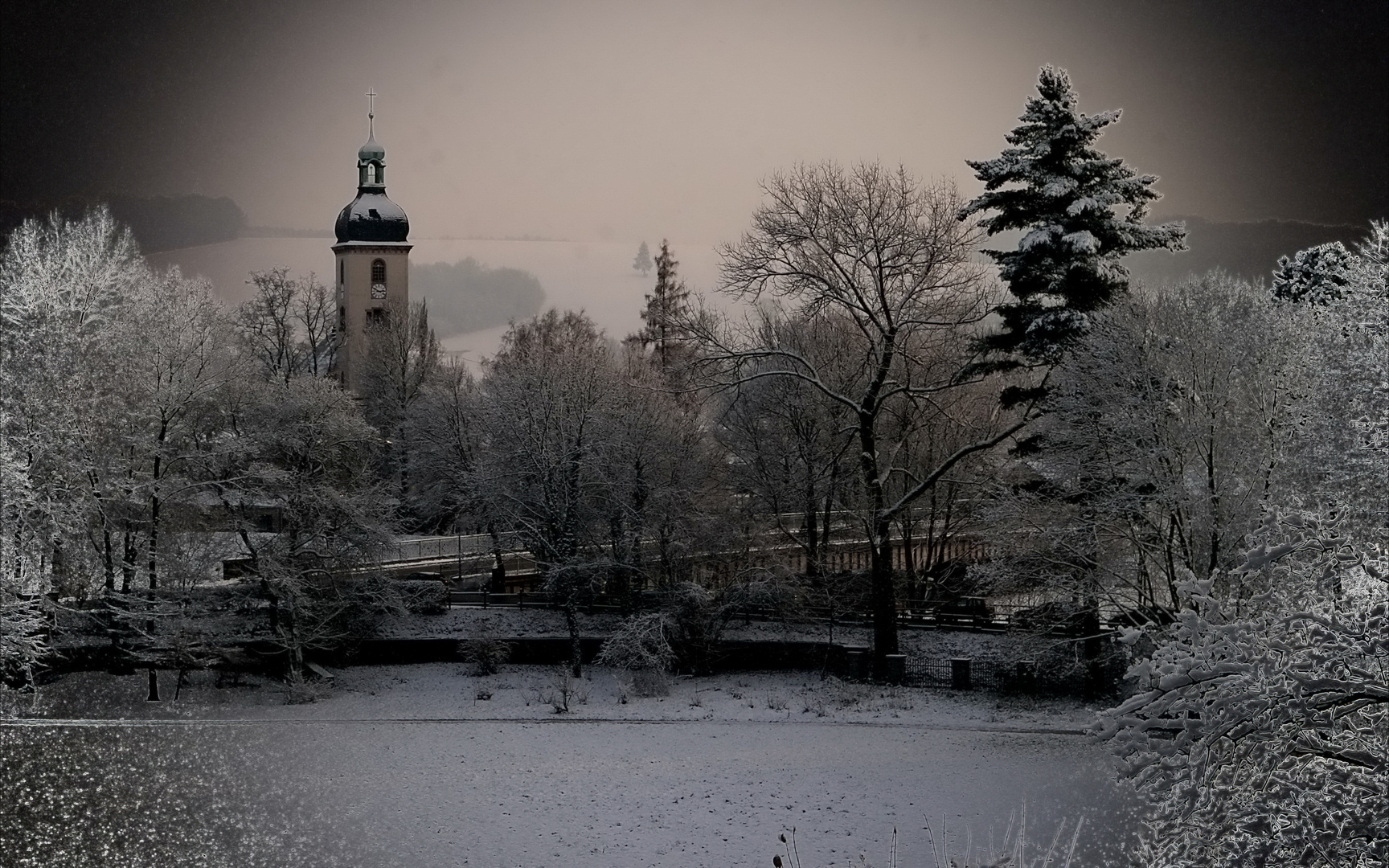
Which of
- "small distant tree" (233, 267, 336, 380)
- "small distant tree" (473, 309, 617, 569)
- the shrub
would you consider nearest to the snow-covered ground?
the shrub

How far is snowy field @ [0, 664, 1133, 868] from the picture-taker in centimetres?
1659

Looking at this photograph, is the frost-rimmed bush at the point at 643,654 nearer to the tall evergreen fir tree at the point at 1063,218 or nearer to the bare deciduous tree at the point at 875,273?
the bare deciduous tree at the point at 875,273

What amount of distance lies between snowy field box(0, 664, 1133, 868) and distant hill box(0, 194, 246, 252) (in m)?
34.6

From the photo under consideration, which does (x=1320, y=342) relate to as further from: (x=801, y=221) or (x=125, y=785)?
(x=125, y=785)

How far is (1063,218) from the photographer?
24.4 m

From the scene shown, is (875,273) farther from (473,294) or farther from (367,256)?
(473,294)

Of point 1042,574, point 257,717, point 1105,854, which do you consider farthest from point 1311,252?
point 257,717

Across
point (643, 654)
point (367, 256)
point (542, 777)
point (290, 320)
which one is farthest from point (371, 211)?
point (542, 777)

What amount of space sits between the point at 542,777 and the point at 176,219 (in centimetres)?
4711

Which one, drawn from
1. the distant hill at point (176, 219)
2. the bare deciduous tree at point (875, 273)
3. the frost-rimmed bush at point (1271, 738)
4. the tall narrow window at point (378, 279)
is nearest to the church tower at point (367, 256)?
the tall narrow window at point (378, 279)

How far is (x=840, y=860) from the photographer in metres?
15.9

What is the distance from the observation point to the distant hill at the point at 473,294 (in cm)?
6662

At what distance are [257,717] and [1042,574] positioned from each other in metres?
16.1

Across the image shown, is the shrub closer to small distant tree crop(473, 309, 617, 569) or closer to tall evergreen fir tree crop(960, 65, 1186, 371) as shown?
small distant tree crop(473, 309, 617, 569)
